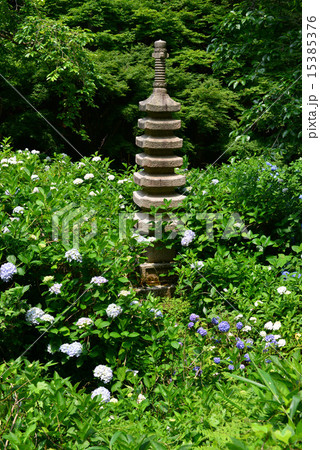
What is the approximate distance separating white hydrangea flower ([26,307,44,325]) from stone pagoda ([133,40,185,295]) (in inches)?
64.3

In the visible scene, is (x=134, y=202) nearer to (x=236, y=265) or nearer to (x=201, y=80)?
(x=236, y=265)

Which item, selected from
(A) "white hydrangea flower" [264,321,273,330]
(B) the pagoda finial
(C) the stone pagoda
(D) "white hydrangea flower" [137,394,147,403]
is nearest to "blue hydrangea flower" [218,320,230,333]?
(A) "white hydrangea flower" [264,321,273,330]

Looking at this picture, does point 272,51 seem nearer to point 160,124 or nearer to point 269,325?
point 160,124

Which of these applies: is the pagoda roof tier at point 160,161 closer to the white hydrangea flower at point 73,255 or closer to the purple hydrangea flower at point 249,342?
the white hydrangea flower at point 73,255

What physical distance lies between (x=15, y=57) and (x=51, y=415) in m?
6.85

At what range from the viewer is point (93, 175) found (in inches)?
205

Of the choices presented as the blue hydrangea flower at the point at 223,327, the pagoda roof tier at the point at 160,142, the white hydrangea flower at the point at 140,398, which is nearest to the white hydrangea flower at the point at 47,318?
the white hydrangea flower at the point at 140,398

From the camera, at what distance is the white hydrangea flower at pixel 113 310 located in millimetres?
2938

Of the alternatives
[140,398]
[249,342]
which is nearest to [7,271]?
[140,398]

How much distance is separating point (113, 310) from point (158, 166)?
193 cm

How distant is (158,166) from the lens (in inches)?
178

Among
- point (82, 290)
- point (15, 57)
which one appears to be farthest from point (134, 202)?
point (15, 57)

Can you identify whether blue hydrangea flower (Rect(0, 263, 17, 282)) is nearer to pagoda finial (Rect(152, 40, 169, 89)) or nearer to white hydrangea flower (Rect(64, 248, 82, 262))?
white hydrangea flower (Rect(64, 248, 82, 262))

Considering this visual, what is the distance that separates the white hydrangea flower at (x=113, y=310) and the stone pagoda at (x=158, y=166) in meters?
1.44
